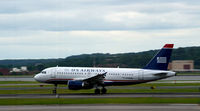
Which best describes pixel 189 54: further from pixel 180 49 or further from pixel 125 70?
pixel 125 70

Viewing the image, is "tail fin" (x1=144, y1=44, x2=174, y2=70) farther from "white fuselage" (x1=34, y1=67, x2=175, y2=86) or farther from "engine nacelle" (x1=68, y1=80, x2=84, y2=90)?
"engine nacelle" (x1=68, y1=80, x2=84, y2=90)

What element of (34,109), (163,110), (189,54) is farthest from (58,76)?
(189,54)

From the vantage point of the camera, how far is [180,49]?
654 feet

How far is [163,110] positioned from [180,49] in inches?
6859

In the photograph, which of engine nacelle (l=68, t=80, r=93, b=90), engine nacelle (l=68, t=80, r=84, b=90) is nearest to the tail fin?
engine nacelle (l=68, t=80, r=93, b=90)

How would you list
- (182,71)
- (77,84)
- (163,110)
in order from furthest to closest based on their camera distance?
(182,71) → (77,84) → (163,110)

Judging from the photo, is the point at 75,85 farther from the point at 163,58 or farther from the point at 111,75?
the point at 163,58

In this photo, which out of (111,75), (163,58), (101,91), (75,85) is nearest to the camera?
(75,85)

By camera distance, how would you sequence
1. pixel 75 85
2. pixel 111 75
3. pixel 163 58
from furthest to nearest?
pixel 163 58
pixel 111 75
pixel 75 85

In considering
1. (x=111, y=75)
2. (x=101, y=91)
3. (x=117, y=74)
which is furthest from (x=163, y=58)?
(x=101, y=91)

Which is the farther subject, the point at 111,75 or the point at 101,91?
the point at 111,75

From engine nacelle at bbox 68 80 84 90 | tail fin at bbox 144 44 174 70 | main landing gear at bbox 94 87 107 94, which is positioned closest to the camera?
engine nacelle at bbox 68 80 84 90

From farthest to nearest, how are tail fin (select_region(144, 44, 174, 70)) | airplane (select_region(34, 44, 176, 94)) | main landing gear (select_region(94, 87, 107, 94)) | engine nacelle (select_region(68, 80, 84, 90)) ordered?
tail fin (select_region(144, 44, 174, 70)) < airplane (select_region(34, 44, 176, 94)) < main landing gear (select_region(94, 87, 107, 94)) < engine nacelle (select_region(68, 80, 84, 90))

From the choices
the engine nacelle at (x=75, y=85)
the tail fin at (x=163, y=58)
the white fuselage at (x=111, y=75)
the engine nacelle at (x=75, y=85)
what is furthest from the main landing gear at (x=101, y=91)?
the tail fin at (x=163, y=58)
